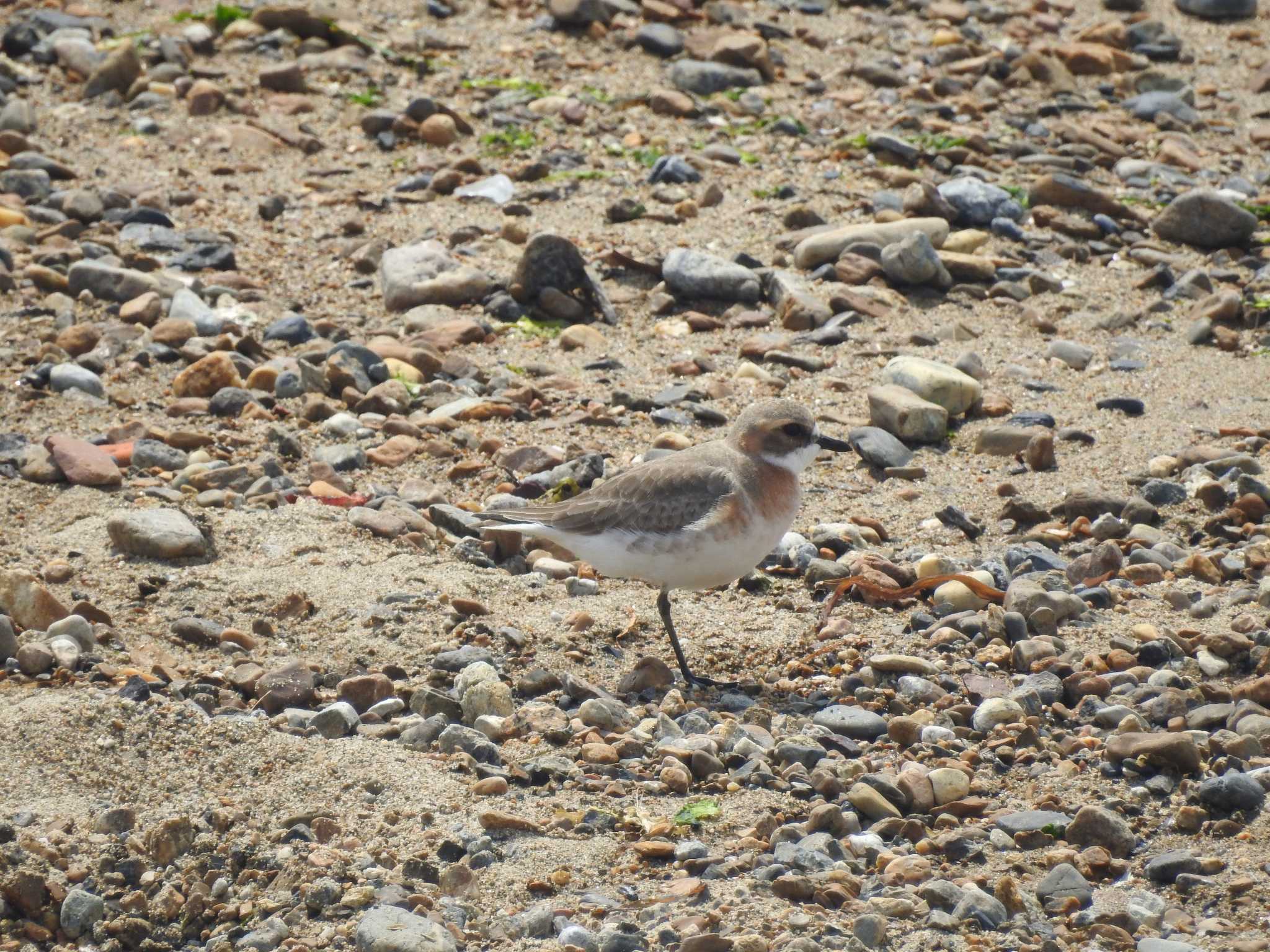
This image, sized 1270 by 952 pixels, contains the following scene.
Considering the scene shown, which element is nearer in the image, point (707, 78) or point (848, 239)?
point (848, 239)

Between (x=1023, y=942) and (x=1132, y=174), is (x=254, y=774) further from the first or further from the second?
(x=1132, y=174)

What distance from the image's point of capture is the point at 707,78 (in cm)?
1303

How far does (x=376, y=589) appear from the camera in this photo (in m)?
7.20

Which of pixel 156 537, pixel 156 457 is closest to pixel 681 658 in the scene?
pixel 156 537

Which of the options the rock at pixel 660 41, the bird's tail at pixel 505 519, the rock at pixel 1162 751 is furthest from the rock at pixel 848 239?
the rock at pixel 1162 751

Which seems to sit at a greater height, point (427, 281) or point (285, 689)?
point (285, 689)

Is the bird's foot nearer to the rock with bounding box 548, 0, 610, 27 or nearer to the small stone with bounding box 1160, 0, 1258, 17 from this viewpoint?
the rock with bounding box 548, 0, 610, 27

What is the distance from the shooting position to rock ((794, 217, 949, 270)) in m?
10.7

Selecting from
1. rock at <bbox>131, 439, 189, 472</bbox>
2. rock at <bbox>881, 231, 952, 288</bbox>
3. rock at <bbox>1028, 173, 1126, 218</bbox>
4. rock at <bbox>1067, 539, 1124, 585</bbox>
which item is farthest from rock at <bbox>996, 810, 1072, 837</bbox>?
rock at <bbox>1028, 173, 1126, 218</bbox>

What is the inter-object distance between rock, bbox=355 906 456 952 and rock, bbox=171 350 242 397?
4.90 metres

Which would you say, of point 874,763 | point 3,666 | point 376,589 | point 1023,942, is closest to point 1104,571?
point 874,763

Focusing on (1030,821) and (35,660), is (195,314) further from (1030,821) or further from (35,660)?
(1030,821)

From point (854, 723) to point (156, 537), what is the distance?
3.39 meters

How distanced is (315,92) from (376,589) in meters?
6.89
